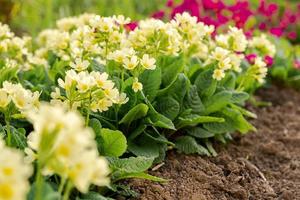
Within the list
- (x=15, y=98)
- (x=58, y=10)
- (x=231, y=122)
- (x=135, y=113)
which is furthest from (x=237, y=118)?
(x=58, y=10)

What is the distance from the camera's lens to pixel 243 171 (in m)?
2.61

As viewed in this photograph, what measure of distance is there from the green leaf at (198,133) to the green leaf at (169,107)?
7.0 inches

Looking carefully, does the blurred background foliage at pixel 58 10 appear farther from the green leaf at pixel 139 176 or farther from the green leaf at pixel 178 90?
the green leaf at pixel 139 176

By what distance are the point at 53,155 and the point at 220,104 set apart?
1381mm

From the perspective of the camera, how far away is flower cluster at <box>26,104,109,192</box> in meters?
1.38

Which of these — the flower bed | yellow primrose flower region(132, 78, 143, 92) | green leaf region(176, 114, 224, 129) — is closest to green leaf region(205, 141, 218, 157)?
the flower bed

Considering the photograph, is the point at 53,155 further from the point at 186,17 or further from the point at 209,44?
the point at 209,44

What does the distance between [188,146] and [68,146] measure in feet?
4.14

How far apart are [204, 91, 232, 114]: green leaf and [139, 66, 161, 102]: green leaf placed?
30 centimetres

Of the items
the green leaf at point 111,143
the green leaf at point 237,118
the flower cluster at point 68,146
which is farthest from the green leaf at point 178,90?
the flower cluster at point 68,146

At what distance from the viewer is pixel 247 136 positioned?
3059 millimetres

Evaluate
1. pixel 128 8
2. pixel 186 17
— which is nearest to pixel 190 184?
pixel 186 17

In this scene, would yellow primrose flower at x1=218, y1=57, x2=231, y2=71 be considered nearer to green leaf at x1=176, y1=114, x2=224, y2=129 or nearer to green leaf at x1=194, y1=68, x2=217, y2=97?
green leaf at x1=194, y1=68, x2=217, y2=97

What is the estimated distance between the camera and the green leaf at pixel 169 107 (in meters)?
2.55
